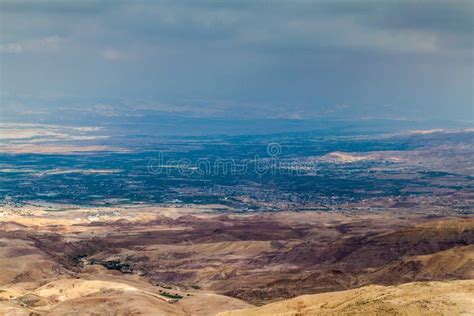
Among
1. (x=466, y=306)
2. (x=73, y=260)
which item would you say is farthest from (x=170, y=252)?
(x=466, y=306)

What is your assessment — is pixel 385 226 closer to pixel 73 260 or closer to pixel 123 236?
pixel 123 236

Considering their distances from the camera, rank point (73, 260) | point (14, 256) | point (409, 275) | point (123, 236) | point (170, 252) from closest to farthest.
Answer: point (409, 275) < point (14, 256) < point (73, 260) < point (170, 252) < point (123, 236)

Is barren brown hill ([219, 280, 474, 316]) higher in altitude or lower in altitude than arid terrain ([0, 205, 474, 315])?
higher

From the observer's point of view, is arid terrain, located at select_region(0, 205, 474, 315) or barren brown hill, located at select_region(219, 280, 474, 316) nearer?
barren brown hill, located at select_region(219, 280, 474, 316)

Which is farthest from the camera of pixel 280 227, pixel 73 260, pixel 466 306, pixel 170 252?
pixel 280 227

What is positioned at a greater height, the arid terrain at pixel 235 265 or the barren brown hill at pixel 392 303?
the barren brown hill at pixel 392 303

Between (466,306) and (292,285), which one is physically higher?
(466,306)

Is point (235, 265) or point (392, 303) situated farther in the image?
point (235, 265)

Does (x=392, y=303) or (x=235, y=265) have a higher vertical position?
(x=392, y=303)
